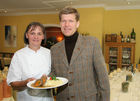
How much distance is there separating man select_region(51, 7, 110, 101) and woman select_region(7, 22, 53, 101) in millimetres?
264

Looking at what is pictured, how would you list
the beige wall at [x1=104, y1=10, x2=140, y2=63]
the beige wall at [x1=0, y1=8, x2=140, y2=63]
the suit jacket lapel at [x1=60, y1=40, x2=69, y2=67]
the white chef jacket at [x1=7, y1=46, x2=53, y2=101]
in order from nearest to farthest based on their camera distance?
1. the suit jacket lapel at [x1=60, y1=40, x2=69, y2=67]
2. the white chef jacket at [x1=7, y1=46, x2=53, y2=101]
3. the beige wall at [x1=0, y1=8, x2=140, y2=63]
4. the beige wall at [x1=104, y1=10, x2=140, y2=63]

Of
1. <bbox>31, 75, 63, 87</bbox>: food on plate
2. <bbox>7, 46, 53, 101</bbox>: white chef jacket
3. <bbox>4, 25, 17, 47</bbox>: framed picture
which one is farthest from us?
<bbox>4, 25, 17, 47</bbox>: framed picture

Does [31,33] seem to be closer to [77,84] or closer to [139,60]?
[77,84]

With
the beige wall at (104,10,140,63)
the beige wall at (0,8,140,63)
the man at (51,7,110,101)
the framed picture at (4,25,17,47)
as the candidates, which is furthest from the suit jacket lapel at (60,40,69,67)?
the framed picture at (4,25,17,47)

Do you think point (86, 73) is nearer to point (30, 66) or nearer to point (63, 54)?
point (63, 54)

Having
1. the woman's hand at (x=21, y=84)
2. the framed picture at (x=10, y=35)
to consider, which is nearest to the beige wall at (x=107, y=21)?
the framed picture at (x=10, y=35)

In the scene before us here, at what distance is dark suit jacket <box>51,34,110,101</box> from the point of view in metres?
1.36

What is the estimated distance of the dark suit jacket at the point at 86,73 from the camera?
136 centimetres

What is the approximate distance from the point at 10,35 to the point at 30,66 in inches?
324

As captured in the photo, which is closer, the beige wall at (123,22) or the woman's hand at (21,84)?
the woman's hand at (21,84)

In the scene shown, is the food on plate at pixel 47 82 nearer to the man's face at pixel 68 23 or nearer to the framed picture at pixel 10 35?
the man's face at pixel 68 23

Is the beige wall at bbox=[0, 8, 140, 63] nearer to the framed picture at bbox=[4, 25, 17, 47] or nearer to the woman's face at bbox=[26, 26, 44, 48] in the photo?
the framed picture at bbox=[4, 25, 17, 47]

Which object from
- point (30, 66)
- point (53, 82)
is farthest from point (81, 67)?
point (30, 66)

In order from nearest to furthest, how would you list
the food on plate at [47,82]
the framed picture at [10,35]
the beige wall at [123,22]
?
1. the food on plate at [47,82]
2. the beige wall at [123,22]
3. the framed picture at [10,35]
